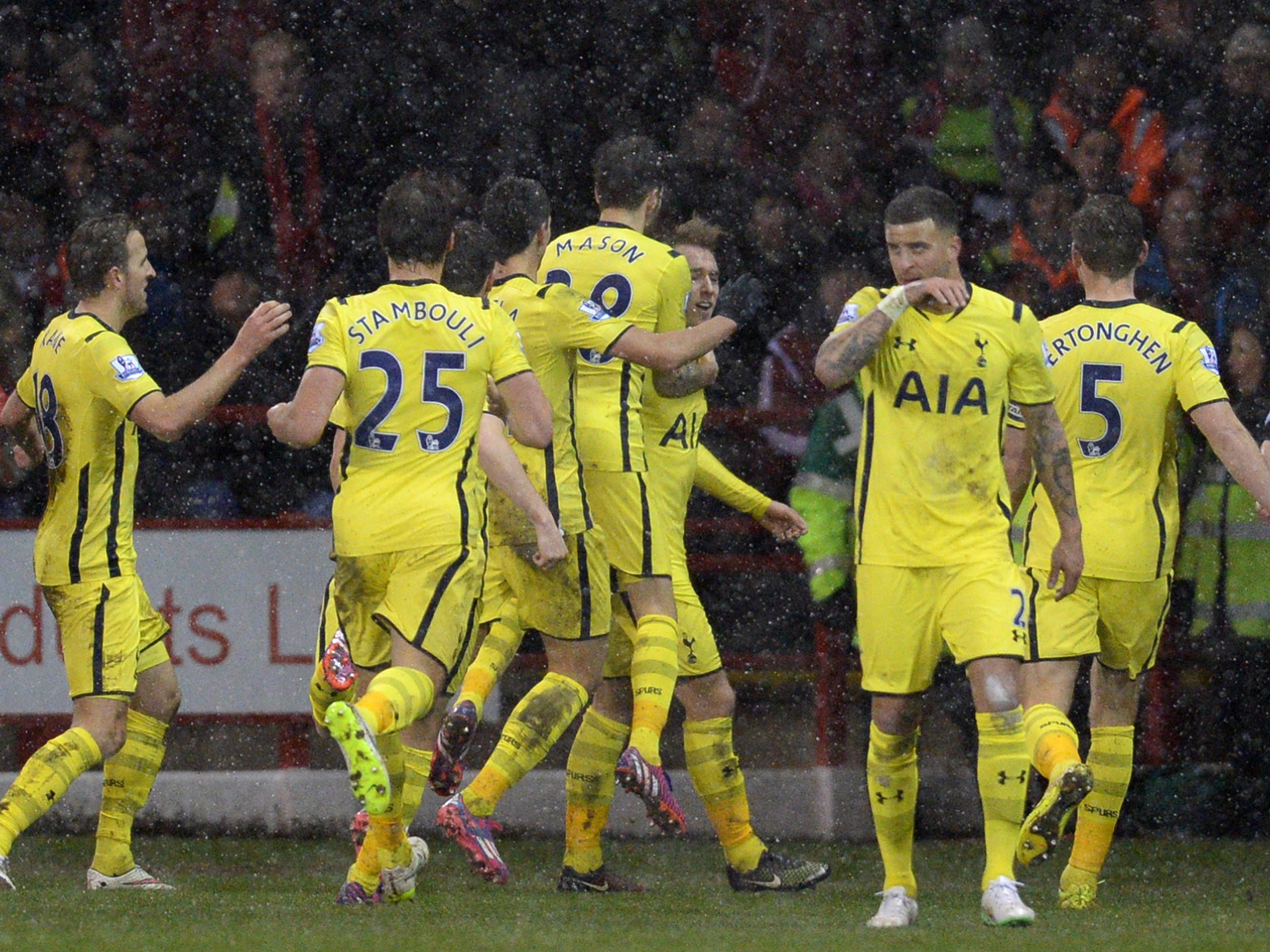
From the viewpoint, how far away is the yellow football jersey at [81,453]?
6824 mm

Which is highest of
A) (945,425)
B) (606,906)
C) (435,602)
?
(945,425)

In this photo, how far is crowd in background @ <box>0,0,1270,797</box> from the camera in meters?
9.83

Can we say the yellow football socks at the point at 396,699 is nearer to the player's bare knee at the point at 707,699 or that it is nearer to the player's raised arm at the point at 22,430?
the player's bare knee at the point at 707,699

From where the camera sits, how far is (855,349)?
6.02 m

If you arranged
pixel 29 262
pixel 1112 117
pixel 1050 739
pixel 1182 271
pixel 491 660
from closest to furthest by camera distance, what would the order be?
pixel 1050 739, pixel 491 660, pixel 1182 271, pixel 1112 117, pixel 29 262

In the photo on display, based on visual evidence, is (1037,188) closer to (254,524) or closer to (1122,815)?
(1122,815)

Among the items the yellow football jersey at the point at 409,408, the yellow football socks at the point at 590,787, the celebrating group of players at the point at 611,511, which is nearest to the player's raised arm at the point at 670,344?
the celebrating group of players at the point at 611,511

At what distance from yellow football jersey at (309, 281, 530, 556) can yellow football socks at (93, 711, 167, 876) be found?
150 cm

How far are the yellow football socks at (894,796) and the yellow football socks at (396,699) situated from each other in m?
1.32

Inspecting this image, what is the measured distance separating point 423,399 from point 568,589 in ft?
3.54

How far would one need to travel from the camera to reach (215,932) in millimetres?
5652

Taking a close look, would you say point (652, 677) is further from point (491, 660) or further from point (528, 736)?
point (491, 660)

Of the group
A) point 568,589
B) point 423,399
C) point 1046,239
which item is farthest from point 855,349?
point 1046,239

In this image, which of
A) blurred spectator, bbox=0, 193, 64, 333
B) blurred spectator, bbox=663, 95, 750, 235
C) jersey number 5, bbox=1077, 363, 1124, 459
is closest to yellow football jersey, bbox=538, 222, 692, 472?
jersey number 5, bbox=1077, 363, 1124, 459
